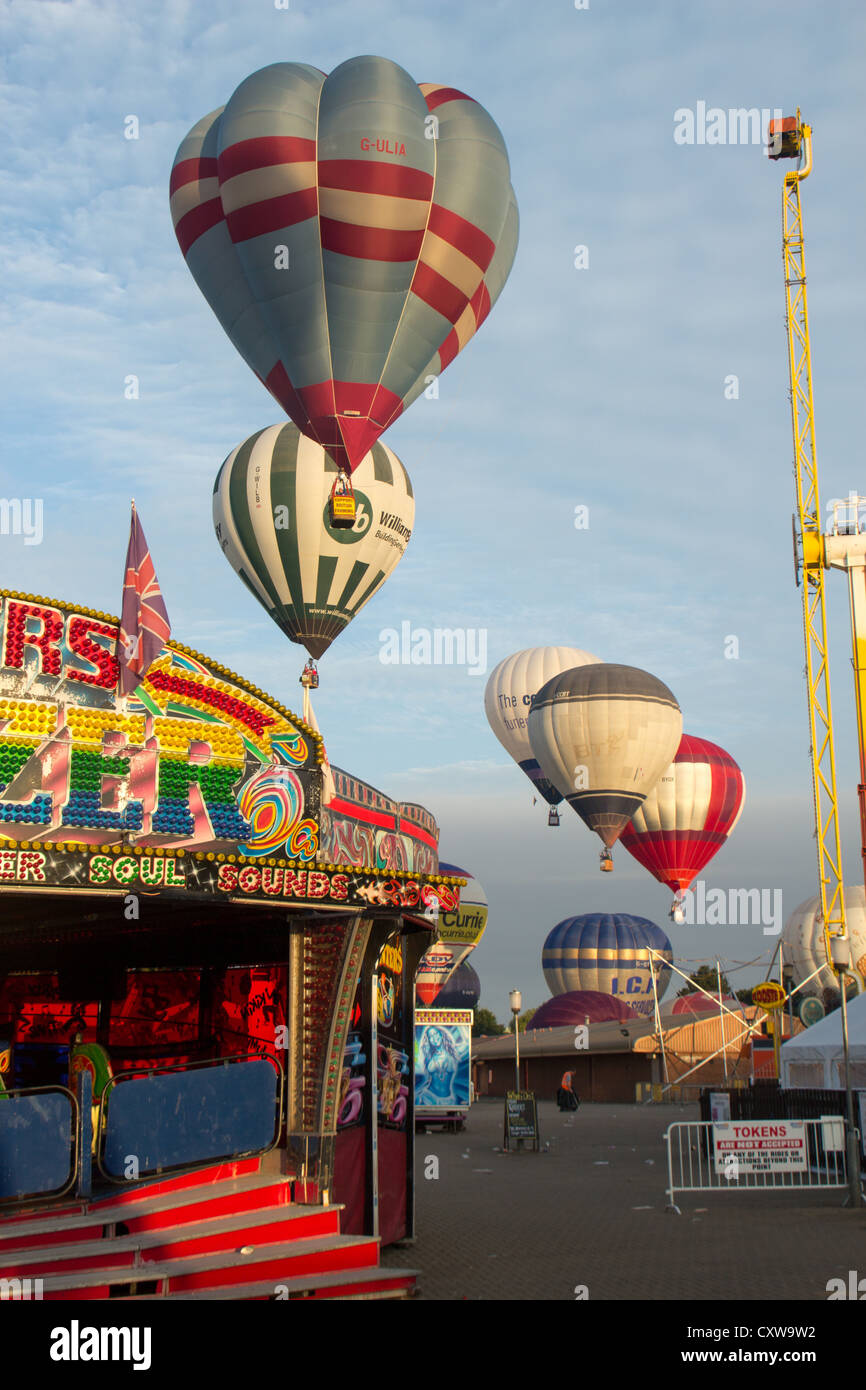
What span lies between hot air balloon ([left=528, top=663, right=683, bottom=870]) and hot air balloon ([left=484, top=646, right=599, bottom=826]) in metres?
A: 9.63

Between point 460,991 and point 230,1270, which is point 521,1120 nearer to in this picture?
point 230,1270

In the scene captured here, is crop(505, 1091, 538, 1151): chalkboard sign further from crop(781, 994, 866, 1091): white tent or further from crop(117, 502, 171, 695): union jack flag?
crop(117, 502, 171, 695): union jack flag

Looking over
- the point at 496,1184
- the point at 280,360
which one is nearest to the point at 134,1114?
the point at 496,1184

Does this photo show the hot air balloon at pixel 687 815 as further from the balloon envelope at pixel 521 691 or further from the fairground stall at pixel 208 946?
the fairground stall at pixel 208 946

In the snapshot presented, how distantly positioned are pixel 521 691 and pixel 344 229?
139ft

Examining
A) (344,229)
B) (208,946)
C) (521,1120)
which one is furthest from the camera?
(521,1120)

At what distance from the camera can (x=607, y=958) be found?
77.1 meters

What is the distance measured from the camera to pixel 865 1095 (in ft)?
68.4

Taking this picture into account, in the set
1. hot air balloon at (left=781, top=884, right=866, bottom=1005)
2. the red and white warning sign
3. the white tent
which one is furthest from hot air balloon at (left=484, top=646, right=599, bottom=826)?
the red and white warning sign

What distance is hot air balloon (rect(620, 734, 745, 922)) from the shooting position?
6266cm

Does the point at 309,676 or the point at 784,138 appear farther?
the point at 784,138

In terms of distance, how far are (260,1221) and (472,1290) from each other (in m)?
2.32

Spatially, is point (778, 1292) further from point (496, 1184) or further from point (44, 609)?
point (496, 1184)

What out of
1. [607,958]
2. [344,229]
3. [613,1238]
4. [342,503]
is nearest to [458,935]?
[607,958]
